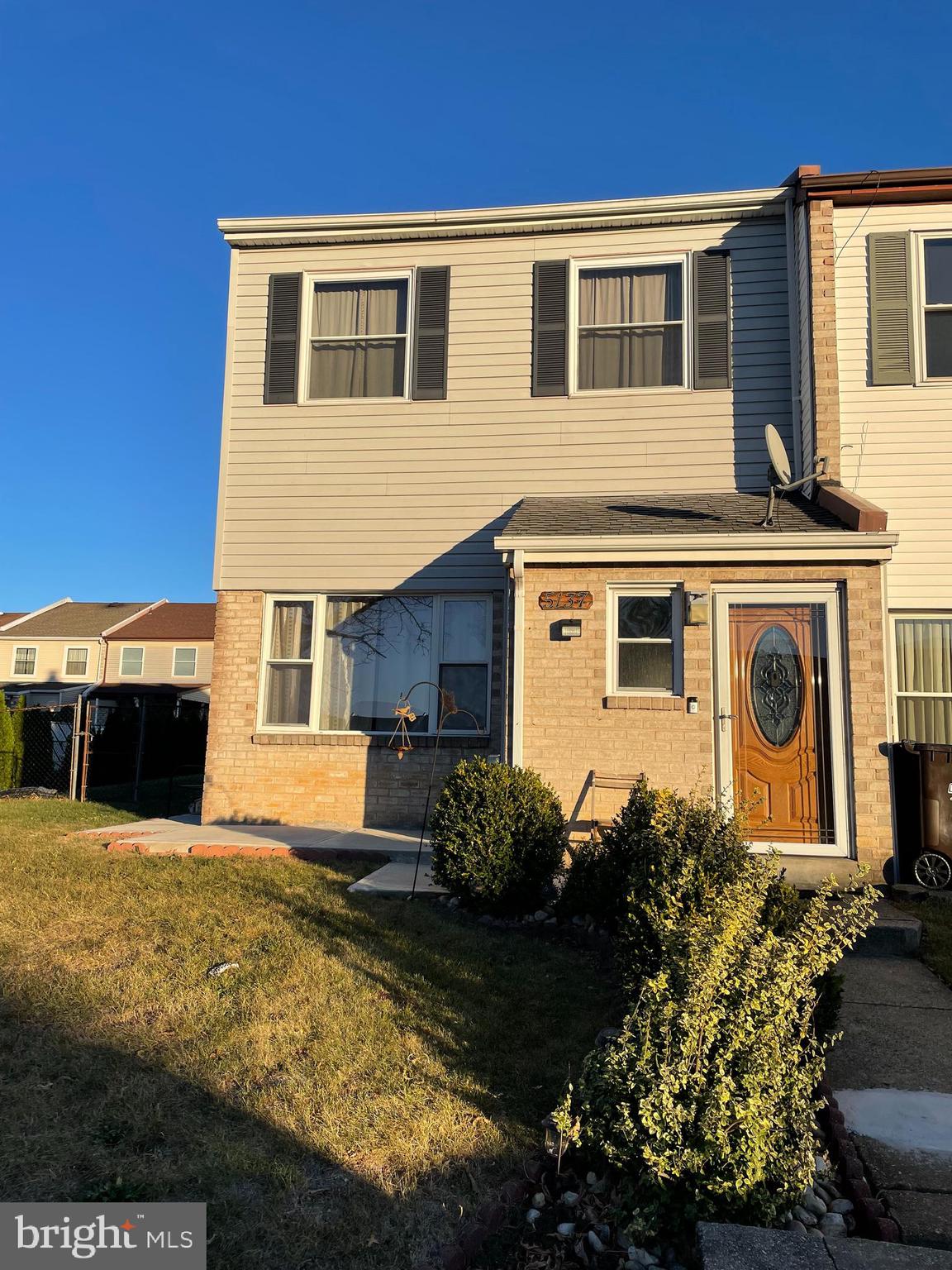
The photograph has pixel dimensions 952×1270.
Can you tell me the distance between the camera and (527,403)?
9.70 m

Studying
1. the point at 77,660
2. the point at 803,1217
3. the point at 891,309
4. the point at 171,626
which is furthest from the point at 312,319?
the point at 77,660

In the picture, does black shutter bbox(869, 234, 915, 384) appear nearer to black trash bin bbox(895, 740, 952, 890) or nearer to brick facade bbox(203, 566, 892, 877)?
brick facade bbox(203, 566, 892, 877)

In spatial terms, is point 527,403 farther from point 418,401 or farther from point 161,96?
point 161,96

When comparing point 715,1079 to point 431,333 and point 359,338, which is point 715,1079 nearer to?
point 431,333

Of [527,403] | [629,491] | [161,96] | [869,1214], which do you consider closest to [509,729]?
[629,491]

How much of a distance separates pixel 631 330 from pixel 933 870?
20.9 ft

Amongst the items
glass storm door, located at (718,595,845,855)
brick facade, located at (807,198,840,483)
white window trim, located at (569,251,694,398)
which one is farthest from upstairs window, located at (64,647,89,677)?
glass storm door, located at (718,595,845,855)

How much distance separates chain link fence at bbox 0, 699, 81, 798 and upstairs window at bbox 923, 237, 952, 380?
1356 cm

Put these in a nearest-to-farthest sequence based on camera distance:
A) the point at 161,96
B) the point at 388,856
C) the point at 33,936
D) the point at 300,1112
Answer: the point at 300,1112 < the point at 33,936 < the point at 388,856 < the point at 161,96

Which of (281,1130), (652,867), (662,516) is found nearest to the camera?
(281,1130)

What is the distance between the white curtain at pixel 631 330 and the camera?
9.59 meters

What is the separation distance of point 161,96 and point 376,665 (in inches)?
350

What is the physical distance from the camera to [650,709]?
759 centimetres

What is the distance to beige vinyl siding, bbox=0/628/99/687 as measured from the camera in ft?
120
